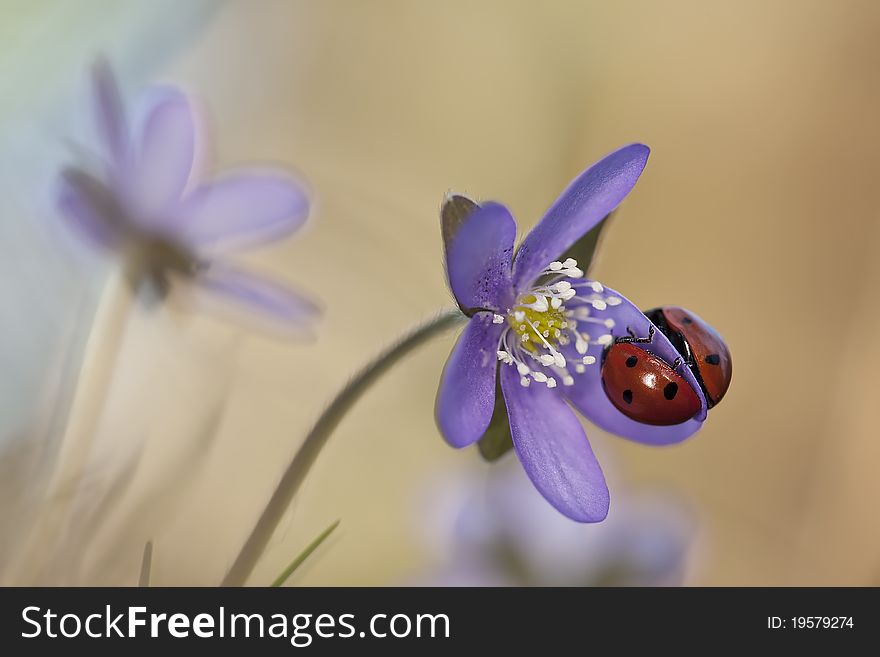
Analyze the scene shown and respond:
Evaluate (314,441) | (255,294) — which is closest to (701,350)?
(314,441)

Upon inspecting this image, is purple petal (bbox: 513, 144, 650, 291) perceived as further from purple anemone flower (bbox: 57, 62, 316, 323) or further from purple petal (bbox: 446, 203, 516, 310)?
purple anemone flower (bbox: 57, 62, 316, 323)

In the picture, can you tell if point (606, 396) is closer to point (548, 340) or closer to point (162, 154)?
point (548, 340)

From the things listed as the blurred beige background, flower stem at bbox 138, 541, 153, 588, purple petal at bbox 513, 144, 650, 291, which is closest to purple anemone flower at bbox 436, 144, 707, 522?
purple petal at bbox 513, 144, 650, 291

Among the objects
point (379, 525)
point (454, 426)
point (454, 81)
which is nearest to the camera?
point (454, 426)

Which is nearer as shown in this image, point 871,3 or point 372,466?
point 372,466
